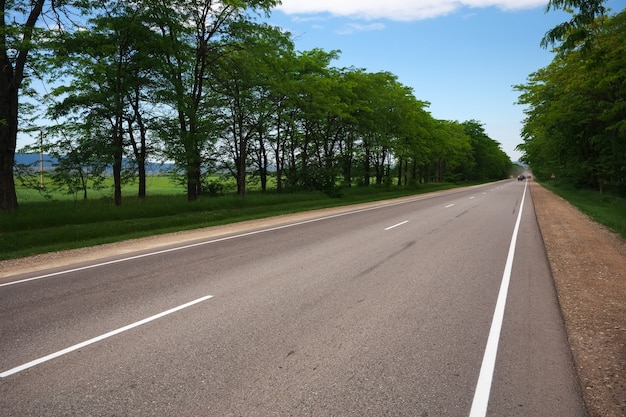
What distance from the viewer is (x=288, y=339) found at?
168 inches

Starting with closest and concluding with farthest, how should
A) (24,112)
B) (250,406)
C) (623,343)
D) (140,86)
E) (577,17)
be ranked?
(250,406) < (623,343) < (577,17) < (24,112) < (140,86)

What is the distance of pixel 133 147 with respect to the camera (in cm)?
2412

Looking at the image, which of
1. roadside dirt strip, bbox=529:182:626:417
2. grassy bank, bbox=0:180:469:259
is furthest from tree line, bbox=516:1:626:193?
grassy bank, bbox=0:180:469:259

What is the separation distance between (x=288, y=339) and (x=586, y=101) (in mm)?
28212

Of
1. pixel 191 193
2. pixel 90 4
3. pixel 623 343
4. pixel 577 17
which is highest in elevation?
pixel 90 4

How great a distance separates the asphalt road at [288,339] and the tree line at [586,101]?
732 cm

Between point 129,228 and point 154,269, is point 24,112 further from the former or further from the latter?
point 154,269

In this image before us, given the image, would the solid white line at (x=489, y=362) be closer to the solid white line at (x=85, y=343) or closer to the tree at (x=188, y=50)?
the solid white line at (x=85, y=343)

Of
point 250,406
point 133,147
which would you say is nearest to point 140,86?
point 133,147

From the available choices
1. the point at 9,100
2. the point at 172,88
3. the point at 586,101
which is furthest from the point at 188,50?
the point at 586,101

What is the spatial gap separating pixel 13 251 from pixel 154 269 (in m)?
5.61

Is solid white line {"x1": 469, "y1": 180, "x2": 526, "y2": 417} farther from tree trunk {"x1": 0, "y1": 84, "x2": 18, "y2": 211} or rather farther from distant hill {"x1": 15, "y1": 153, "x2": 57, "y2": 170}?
distant hill {"x1": 15, "y1": 153, "x2": 57, "y2": 170}

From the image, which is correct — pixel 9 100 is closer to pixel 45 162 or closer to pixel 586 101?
pixel 45 162

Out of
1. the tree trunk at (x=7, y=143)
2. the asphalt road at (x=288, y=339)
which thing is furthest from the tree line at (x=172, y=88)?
the asphalt road at (x=288, y=339)
